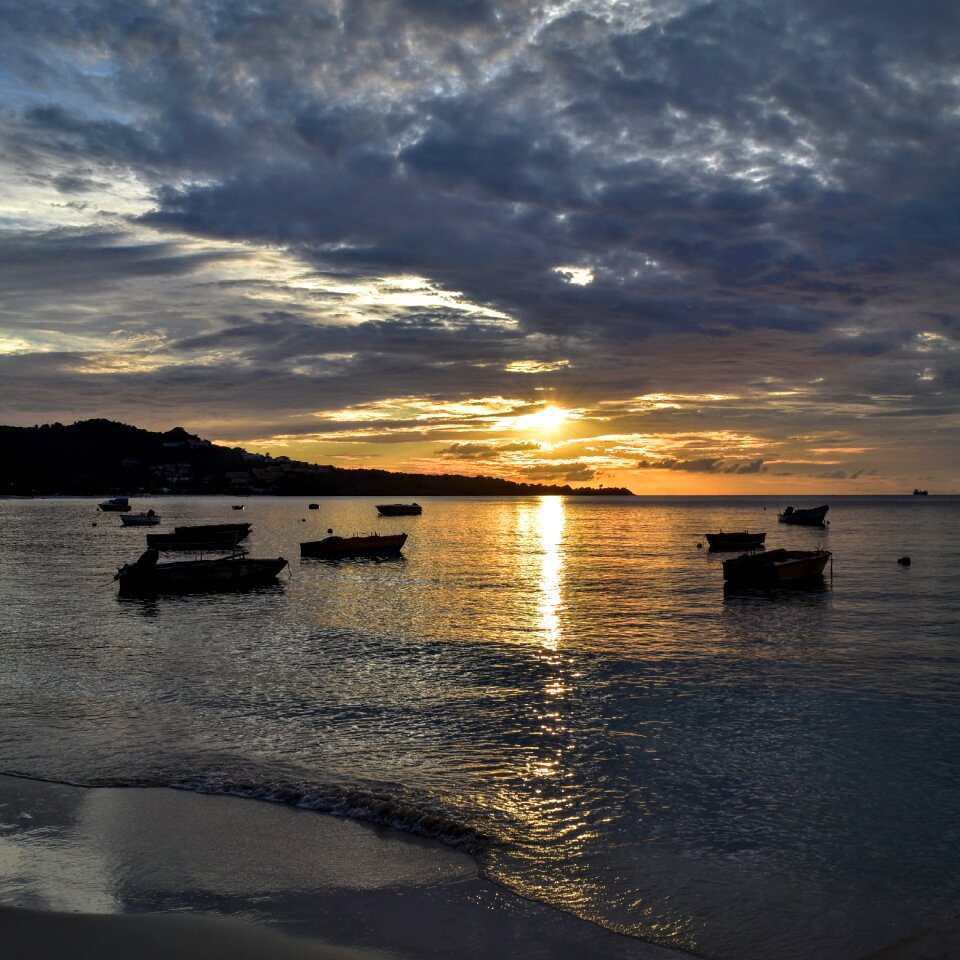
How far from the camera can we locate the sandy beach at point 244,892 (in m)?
8.41

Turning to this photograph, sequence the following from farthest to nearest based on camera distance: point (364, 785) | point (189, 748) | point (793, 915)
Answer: point (189, 748) < point (364, 785) < point (793, 915)

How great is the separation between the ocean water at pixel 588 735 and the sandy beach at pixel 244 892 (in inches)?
24.8

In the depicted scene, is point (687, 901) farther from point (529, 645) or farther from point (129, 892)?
point (529, 645)

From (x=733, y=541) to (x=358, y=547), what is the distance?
1536 inches

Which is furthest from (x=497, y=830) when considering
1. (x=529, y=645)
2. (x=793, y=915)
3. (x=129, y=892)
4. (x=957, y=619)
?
(x=957, y=619)

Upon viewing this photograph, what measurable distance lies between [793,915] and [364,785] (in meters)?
7.18

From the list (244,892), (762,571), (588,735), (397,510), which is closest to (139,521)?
(397,510)

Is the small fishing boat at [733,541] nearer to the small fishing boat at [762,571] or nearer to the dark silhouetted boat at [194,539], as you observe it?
the small fishing boat at [762,571]

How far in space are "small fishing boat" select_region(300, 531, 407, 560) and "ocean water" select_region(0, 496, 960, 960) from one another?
30045mm

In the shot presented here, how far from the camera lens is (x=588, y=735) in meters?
17.1

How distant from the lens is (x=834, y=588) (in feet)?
156

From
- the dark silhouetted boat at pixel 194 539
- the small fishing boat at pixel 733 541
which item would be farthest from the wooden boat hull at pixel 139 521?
the small fishing boat at pixel 733 541

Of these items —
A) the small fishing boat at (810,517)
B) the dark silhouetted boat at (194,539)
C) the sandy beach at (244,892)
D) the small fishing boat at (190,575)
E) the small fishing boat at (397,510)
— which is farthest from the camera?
the small fishing boat at (397,510)

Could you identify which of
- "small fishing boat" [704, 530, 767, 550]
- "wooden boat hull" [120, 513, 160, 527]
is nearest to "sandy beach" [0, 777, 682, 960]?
"small fishing boat" [704, 530, 767, 550]
